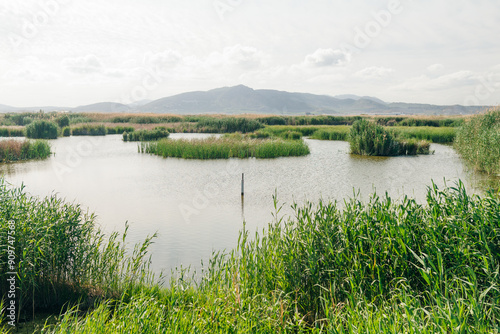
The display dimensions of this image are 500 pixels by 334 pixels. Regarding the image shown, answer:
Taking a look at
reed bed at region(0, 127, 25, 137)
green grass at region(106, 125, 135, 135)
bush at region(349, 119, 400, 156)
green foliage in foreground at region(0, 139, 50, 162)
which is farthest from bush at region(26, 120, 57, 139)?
bush at region(349, 119, 400, 156)

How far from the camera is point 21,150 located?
67.5 ft

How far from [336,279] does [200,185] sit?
9.78 m

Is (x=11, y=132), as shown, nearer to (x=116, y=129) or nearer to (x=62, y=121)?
(x=62, y=121)

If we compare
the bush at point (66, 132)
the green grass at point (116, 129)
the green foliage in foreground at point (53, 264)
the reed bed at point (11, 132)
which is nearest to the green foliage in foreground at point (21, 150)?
the reed bed at point (11, 132)

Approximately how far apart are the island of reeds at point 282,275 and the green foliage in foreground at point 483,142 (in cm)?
1083

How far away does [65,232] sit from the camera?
18.2 feet

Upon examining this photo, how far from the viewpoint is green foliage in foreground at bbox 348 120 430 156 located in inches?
861

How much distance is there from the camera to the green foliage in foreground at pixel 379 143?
21875 mm

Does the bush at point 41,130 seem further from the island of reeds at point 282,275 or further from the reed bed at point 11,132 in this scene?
the island of reeds at point 282,275

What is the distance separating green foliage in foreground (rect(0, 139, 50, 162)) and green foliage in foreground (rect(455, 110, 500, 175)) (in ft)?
70.4

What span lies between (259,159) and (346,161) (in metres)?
4.47

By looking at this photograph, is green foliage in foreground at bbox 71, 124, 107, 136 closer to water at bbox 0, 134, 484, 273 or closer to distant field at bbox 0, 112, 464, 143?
distant field at bbox 0, 112, 464, 143

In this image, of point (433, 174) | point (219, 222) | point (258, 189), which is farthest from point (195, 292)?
point (433, 174)

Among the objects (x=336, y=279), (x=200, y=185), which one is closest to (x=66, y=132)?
(x=200, y=185)
